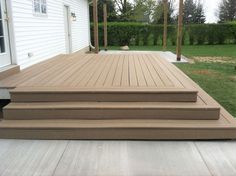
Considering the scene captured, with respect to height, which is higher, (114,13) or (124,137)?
(114,13)

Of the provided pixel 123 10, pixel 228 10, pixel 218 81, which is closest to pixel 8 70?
pixel 218 81

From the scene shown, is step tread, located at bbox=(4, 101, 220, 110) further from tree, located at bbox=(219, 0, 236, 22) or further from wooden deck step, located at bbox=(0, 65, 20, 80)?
tree, located at bbox=(219, 0, 236, 22)

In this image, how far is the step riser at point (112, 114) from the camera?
396 cm

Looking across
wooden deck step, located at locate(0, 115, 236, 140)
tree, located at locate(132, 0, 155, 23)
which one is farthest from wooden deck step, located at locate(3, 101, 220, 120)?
tree, located at locate(132, 0, 155, 23)

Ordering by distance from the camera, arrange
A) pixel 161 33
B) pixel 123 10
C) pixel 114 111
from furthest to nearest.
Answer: pixel 123 10 → pixel 161 33 → pixel 114 111

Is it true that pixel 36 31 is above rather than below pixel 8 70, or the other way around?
above

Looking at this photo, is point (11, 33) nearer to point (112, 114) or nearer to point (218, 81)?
point (112, 114)

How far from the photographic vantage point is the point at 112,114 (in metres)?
3.99

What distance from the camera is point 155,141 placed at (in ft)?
12.3

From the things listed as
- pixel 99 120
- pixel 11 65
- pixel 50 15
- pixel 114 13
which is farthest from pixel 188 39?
pixel 99 120

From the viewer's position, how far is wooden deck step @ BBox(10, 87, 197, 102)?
4.18 m

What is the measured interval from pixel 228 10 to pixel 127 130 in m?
34.4

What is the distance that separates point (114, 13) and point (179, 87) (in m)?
23.9

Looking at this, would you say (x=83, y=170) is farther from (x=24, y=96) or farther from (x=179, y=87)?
(x=179, y=87)
